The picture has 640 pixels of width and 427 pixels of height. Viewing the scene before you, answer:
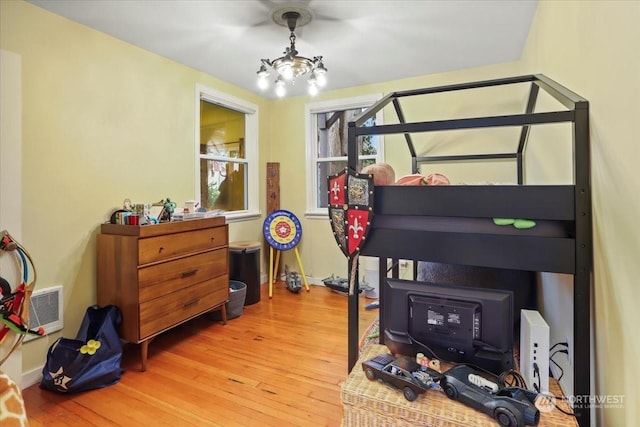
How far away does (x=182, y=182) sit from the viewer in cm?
298

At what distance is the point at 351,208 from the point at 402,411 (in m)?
0.71

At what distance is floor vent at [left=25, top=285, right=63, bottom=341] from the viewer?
6.40 ft

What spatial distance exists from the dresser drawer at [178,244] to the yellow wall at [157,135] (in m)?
0.52

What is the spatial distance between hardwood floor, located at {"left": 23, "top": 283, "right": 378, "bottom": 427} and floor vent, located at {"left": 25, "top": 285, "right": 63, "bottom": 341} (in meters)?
0.35

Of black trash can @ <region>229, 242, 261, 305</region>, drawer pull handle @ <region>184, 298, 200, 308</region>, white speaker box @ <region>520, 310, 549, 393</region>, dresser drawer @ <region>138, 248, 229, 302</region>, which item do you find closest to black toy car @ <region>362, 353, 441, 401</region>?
white speaker box @ <region>520, 310, 549, 393</region>

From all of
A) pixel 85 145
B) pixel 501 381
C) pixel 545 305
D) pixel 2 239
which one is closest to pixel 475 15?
pixel 545 305

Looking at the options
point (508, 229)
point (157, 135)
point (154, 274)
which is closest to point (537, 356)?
point (508, 229)

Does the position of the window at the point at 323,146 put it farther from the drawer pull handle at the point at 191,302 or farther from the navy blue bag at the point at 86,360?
the navy blue bag at the point at 86,360

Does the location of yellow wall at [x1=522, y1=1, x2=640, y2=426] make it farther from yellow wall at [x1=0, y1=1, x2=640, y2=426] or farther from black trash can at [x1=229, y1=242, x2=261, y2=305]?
black trash can at [x1=229, y1=242, x2=261, y2=305]

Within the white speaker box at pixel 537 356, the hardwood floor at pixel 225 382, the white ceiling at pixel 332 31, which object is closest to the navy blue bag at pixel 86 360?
the hardwood floor at pixel 225 382

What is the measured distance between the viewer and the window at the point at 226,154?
330 centimetres

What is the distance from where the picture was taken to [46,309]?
6.60ft

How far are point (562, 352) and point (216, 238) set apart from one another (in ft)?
7.83

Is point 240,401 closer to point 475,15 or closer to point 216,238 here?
point 216,238
